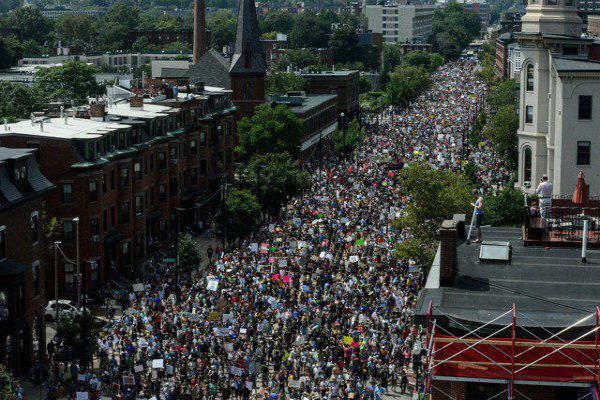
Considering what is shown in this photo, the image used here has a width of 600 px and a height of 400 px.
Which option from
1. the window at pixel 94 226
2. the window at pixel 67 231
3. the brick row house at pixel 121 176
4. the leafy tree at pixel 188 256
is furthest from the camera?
the leafy tree at pixel 188 256

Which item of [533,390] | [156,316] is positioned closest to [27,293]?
[156,316]

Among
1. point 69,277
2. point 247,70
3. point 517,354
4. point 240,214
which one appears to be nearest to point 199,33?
point 247,70

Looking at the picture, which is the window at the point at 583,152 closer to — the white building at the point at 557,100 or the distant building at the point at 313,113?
the white building at the point at 557,100

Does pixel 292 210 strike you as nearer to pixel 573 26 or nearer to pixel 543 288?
pixel 573 26

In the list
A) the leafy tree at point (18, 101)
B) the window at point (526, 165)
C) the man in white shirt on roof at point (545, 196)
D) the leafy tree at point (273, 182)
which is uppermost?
the man in white shirt on roof at point (545, 196)

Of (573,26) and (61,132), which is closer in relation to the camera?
(61,132)

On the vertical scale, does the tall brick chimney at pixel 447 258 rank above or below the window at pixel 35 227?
above

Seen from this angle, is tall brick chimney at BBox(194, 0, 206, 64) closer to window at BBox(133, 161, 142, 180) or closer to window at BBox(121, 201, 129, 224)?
window at BBox(133, 161, 142, 180)

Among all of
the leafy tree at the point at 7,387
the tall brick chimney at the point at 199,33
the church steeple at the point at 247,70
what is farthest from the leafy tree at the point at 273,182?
the tall brick chimney at the point at 199,33
